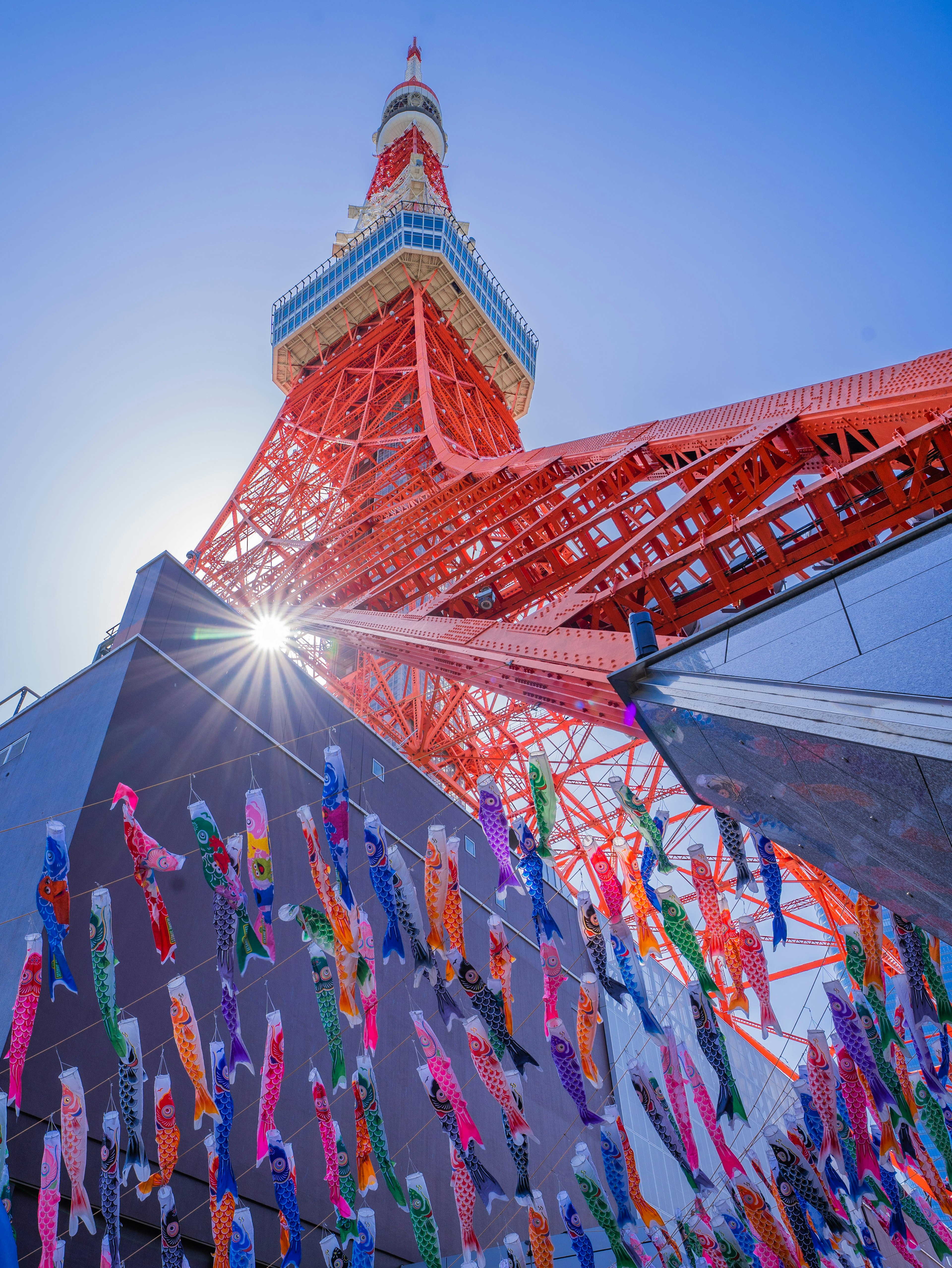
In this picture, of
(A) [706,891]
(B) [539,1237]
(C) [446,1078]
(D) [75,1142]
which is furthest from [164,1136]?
(A) [706,891]

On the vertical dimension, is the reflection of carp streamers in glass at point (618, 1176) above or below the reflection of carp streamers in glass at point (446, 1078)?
below

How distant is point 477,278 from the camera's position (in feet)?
94.7

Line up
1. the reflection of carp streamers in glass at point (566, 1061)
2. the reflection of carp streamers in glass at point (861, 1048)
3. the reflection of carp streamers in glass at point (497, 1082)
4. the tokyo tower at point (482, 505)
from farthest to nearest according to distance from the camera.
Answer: the reflection of carp streamers in glass at point (861, 1048) < the reflection of carp streamers in glass at point (566, 1061) < the reflection of carp streamers in glass at point (497, 1082) < the tokyo tower at point (482, 505)

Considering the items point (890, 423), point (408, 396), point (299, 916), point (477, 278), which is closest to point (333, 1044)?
point (299, 916)

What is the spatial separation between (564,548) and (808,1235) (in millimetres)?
8575

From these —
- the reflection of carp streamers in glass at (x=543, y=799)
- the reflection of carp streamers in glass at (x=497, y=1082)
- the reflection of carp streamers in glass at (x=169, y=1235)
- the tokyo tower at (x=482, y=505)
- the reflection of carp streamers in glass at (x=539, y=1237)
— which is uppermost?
the tokyo tower at (x=482, y=505)

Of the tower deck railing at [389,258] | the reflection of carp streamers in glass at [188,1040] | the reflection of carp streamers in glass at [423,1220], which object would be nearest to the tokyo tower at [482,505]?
the tower deck railing at [389,258]

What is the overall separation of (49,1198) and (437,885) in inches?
152

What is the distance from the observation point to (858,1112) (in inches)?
358

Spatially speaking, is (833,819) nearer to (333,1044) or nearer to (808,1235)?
(333,1044)

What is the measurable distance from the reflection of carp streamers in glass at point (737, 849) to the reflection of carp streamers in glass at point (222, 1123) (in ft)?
15.5

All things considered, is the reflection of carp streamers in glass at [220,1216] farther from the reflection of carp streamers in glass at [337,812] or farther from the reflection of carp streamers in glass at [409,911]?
the reflection of carp streamers in glass at [337,812]

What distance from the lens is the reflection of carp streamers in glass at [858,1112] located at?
29.8ft

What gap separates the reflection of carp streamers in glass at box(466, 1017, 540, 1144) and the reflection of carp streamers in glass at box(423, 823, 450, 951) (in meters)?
0.90
